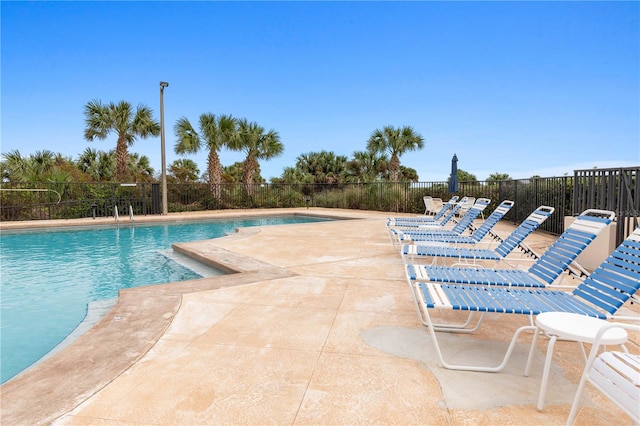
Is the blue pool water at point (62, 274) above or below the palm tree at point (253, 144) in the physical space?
below

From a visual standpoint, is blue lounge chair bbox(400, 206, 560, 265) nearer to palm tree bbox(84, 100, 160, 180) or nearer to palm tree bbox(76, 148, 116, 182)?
palm tree bbox(84, 100, 160, 180)

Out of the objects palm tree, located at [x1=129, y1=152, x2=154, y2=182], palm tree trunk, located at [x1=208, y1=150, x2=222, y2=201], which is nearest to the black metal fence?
palm tree trunk, located at [x1=208, y1=150, x2=222, y2=201]

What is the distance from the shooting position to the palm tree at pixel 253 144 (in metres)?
18.7

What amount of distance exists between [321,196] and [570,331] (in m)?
18.0

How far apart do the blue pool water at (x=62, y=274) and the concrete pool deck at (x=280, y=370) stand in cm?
97

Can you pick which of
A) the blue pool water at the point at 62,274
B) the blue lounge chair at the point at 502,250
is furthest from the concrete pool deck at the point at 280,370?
the blue pool water at the point at 62,274

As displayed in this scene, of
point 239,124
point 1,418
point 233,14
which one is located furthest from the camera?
point 239,124

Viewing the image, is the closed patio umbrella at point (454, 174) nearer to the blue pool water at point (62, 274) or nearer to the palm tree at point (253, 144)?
the blue pool water at point (62, 274)

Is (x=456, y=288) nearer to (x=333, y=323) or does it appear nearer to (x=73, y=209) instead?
(x=333, y=323)

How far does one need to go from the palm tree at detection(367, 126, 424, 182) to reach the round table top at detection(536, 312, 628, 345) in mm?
20704

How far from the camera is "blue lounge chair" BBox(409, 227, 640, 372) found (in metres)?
2.22

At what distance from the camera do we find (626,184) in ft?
16.1

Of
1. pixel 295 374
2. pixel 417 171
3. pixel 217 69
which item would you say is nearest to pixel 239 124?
pixel 217 69

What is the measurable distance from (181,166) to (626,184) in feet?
112
